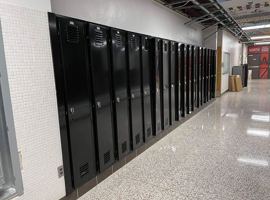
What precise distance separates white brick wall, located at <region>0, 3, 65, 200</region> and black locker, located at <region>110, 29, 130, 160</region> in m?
0.99

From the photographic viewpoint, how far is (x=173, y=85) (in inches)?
183

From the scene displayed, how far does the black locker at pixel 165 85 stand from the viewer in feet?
13.4

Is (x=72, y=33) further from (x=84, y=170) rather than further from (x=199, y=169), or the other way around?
(x=199, y=169)

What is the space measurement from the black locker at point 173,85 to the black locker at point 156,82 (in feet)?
1.95

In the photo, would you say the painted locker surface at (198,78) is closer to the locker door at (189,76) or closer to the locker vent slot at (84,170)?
the locker door at (189,76)

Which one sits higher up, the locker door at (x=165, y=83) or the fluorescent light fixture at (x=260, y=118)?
the locker door at (x=165, y=83)

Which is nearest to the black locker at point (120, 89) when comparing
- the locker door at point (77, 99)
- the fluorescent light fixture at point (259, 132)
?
the locker door at point (77, 99)

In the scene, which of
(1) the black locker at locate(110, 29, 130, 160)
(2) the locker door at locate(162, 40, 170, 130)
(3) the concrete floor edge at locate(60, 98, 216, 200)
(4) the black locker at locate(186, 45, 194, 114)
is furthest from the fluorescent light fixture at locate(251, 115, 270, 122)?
(1) the black locker at locate(110, 29, 130, 160)

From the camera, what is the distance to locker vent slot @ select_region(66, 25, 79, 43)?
206cm

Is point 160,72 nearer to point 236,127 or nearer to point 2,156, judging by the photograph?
point 236,127

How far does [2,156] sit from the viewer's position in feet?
4.26

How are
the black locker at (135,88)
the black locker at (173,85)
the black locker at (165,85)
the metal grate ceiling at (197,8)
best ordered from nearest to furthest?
the black locker at (135,88) < the black locker at (165,85) < the black locker at (173,85) < the metal grate ceiling at (197,8)

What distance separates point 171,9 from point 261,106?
4.89 meters

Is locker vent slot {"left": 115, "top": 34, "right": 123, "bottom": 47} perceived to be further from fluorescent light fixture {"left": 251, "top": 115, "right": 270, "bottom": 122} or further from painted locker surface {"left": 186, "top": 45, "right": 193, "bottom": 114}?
fluorescent light fixture {"left": 251, "top": 115, "right": 270, "bottom": 122}
